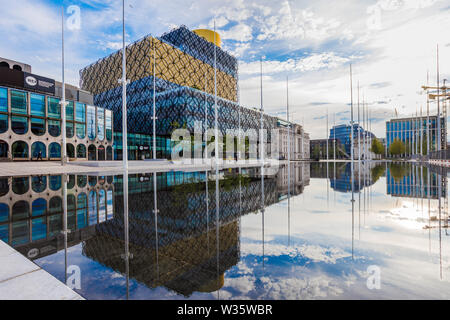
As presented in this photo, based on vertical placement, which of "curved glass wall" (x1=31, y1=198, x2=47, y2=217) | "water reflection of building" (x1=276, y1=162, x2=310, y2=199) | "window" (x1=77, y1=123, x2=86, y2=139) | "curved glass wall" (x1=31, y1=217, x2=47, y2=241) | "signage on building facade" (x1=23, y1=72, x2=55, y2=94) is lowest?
"water reflection of building" (x1=276, y1=162, x2=310, y2=199)

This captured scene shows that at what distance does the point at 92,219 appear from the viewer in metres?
6.18

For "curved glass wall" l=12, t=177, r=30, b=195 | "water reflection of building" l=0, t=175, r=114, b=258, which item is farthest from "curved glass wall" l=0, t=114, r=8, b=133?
"water reflection of building" l=0, t=175, r=114, b=258

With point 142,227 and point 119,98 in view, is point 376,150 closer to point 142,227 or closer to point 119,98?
point 119,98

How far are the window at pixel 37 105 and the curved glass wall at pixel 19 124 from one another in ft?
6.47

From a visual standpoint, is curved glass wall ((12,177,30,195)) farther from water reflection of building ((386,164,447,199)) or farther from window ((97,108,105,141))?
window ((97,108,105,141))

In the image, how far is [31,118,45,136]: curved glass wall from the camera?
1718 inches

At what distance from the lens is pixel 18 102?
137 feet

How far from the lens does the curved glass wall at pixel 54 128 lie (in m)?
46.2

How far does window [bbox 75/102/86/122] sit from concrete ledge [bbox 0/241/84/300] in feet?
182

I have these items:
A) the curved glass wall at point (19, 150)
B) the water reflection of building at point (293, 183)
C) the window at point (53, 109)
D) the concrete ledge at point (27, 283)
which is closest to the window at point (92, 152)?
the window at point (53, 109)

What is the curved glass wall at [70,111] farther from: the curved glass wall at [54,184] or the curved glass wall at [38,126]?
the curved glass wall at [54,184]

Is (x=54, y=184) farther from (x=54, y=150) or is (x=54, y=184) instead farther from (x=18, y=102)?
(x=54, y=150)

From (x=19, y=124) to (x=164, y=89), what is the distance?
34072 millimetres

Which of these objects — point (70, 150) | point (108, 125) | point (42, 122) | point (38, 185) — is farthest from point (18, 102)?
point (38, 185)
